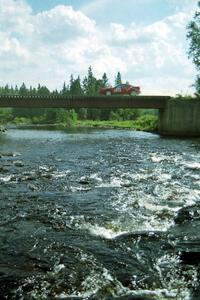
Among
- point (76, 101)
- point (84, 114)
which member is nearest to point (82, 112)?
point (84, 114)

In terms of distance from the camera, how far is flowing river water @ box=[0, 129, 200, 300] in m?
8.84

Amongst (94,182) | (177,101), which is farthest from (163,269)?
(177,101)

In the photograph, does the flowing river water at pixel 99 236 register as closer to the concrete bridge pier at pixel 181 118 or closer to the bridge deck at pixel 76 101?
the concrete bridge pier at pixel 181 118

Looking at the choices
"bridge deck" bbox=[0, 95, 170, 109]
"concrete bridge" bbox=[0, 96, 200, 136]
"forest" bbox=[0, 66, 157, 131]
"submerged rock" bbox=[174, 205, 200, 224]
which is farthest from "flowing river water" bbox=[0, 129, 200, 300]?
"forest" bbox=[0, 66, 157, 131]

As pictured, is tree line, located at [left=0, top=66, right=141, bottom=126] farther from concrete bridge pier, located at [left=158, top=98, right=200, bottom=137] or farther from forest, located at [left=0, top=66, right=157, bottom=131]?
concrete bridge pier, located at [left=158, top=98, right=200, bottom=137]

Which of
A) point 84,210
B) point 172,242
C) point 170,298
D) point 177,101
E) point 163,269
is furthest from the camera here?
point 177,101

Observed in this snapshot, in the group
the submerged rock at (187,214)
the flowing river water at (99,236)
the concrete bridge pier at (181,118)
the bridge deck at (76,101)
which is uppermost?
the bridge deck at (76,101)

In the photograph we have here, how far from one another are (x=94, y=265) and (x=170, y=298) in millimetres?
2261

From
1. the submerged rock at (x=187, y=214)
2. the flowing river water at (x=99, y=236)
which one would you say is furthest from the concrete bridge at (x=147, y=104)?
the submerged rock at (x=187, y=214)

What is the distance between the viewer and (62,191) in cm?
1917

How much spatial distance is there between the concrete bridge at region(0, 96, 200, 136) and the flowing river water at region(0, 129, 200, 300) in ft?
149

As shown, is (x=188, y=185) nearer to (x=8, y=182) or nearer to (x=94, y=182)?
(x=94, y=182)

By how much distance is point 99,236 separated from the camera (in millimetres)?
12203

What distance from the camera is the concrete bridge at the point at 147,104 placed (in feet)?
224
